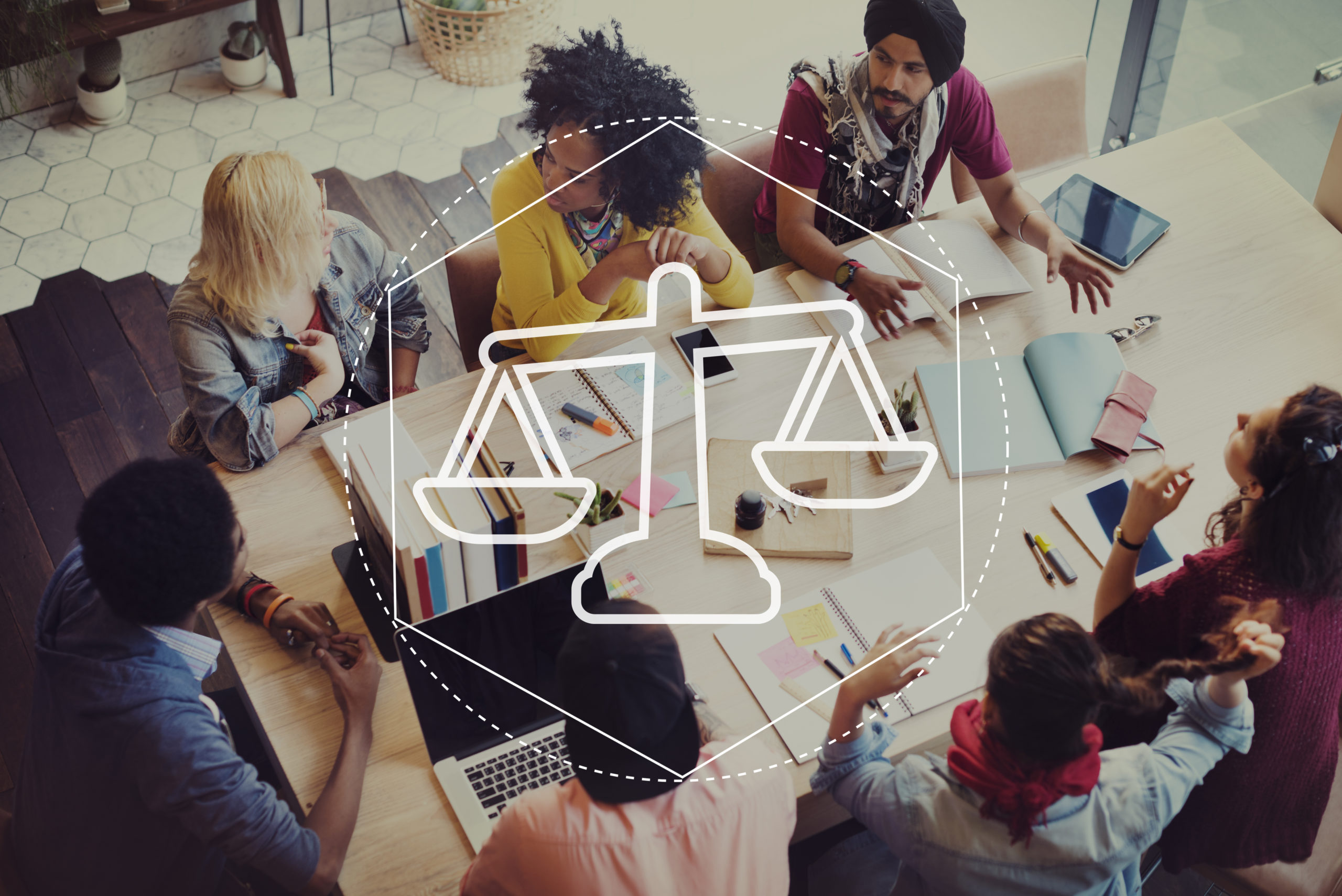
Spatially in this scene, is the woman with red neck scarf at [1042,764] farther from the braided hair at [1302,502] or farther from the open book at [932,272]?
the open book at [932,272]

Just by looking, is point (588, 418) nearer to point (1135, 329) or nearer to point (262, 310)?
point (262, 310)

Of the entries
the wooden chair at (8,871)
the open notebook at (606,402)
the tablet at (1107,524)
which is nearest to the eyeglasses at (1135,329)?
the tablet at (1107,524)

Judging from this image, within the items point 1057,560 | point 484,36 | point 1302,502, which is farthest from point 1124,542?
point 484,36

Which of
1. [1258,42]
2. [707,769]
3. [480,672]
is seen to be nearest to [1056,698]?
[707,769]

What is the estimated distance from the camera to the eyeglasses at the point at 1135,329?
2111 millimetres

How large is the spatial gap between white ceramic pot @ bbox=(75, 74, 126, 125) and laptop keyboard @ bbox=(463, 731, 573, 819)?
10.2 ft

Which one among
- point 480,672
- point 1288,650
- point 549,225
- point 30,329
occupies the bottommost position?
point 30,329

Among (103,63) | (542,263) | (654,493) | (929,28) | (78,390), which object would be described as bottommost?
(78,390)

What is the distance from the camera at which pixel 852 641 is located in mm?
1700

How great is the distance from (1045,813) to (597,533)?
0.82 metres

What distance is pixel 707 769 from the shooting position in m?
1.42

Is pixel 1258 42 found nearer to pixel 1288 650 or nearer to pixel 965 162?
pixel 965 162

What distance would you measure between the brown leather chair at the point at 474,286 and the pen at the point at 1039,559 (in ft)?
3.74

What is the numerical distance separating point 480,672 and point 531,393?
64cm
